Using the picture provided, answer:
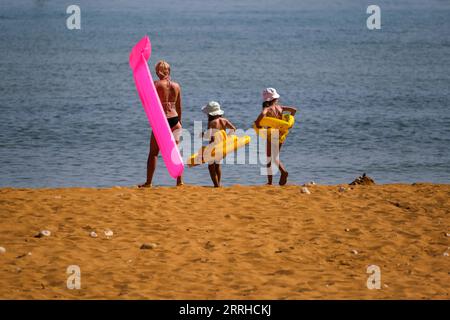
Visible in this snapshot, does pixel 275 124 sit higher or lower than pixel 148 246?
higher

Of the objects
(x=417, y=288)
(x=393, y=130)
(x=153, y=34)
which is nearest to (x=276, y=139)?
(x=417, y=288)

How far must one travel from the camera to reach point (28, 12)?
217 ft

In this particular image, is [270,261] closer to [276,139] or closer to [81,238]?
[81,238]

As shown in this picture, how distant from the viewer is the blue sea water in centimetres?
1922

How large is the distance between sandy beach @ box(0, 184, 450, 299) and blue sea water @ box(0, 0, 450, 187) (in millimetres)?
5044

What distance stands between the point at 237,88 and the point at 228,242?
2153 centimetres

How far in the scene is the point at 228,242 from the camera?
1011 cm
